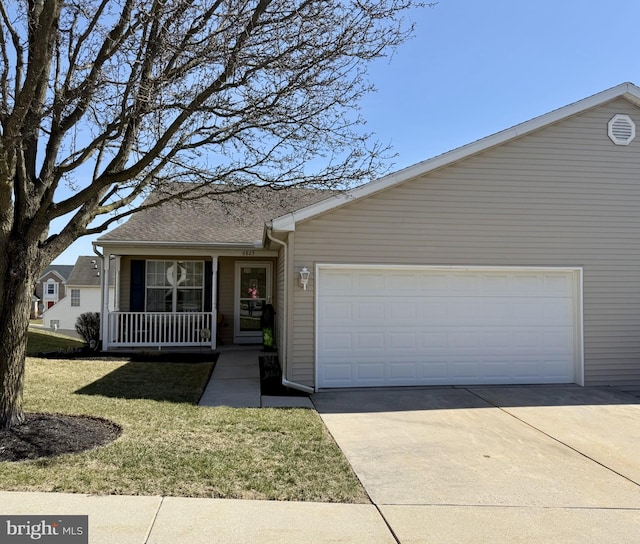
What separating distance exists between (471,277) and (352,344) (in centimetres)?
248

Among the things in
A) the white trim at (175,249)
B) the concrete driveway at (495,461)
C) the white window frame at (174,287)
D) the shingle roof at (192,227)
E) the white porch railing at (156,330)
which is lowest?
the concrete driveway at (495,461)

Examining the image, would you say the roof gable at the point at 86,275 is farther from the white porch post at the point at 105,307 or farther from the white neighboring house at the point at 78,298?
the white porch post at the point at 105,307

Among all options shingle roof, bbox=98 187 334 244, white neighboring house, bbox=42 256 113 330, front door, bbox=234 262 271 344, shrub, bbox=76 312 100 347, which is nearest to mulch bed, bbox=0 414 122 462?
shingle roof, bbox=98 187 334 244

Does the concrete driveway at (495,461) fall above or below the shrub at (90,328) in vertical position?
below

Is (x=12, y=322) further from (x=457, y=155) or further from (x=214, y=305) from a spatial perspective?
(x=457, y=155)

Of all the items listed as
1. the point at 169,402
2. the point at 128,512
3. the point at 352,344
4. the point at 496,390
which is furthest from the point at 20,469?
the point at 496,390

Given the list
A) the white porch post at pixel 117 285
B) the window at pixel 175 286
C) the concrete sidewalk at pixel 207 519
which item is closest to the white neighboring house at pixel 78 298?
the white porch post at pixel 117 285

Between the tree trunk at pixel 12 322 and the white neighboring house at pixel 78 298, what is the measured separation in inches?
1323

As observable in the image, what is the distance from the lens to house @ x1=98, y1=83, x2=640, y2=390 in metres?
8.56

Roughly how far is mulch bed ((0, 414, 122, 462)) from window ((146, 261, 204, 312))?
7.47m

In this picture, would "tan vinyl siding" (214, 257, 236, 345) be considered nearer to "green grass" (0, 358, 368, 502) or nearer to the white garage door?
"green grass" (0, 358, 368, 502)

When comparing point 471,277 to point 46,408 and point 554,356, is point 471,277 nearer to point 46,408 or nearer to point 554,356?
point 554,356

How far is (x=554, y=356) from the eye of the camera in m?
9.10

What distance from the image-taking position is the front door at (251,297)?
45.4 ft
